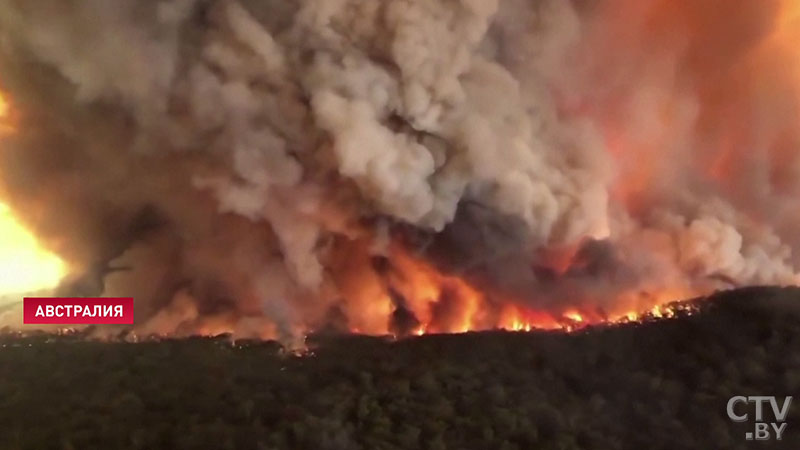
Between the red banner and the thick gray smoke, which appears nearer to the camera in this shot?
the thick gray smoke

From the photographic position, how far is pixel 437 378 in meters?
4.13

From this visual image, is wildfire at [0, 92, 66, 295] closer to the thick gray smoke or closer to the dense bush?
the thick gray smoke

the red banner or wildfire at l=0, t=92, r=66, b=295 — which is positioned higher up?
wildfire at l=0, t=92, r=66, b=295

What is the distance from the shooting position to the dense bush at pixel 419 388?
12.5ft

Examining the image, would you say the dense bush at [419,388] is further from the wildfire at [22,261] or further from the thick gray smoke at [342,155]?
the wildfire at [22,261]

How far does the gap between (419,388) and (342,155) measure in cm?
136

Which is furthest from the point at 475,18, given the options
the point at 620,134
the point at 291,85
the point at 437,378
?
the point at 437,378

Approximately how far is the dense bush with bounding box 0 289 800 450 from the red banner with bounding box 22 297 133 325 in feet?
0.98

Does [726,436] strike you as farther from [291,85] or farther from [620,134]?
[291,85]

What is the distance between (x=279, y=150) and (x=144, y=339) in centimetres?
138

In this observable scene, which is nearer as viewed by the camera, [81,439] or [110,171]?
[81,439]

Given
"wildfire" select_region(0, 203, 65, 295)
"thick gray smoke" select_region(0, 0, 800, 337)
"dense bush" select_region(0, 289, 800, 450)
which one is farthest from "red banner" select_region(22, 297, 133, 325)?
"wildfire" select_region(0, 203, 65, 295)

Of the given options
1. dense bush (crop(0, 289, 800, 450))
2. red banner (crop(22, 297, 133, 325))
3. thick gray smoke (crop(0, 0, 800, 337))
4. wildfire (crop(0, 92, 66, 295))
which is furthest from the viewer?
wildfire (crop(0, 92, 66, 295))

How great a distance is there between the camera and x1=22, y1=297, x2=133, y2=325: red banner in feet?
16.1
